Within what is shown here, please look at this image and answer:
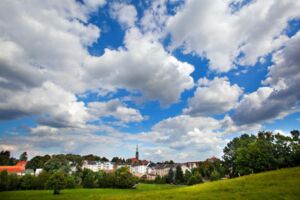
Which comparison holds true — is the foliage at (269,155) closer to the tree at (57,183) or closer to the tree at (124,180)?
the tree at (124,180)

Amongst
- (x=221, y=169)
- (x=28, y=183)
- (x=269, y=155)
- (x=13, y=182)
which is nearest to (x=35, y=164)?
(x=13, y=182)

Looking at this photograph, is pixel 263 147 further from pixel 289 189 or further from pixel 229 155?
pixel 289 189

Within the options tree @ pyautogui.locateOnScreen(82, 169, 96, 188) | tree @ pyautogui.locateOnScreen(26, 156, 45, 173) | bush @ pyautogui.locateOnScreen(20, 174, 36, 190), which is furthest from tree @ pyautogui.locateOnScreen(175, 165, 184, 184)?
tree @ pyautogui.locateOnScreen(26, 156, 45, 173)

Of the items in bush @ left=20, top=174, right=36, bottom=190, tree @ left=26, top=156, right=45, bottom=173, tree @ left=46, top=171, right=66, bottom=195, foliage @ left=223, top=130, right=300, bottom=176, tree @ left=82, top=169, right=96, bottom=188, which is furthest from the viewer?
tree @ left=26, top=156, right=45, bottom=173

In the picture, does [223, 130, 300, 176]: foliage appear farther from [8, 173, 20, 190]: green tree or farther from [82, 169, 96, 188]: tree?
[8, 173, 20, 190]: green tree

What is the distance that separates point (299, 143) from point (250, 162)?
55.5 ft

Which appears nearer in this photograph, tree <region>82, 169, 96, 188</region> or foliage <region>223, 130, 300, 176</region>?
foliage <region>223, 130, 300, 176</region>

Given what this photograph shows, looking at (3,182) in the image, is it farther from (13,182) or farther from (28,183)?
(28,183)

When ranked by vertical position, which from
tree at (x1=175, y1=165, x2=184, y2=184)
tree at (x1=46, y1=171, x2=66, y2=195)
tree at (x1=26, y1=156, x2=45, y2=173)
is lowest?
tree at (x1=46, y1=171, x2=66, y2=195)

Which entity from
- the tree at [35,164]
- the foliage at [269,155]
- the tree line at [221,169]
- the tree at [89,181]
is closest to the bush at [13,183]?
the tree line at [221,169]

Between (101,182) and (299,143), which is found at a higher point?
(299,143)

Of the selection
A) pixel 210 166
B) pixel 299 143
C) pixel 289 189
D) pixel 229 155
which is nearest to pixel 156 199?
pixel 289 189

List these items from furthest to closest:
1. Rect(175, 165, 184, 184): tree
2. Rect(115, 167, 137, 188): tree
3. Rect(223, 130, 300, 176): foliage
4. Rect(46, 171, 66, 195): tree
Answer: Rect(175, 165, 184, 184): tree
Rect(115, 167, 137, 188): tree
Rect(46, 171, 66, 195): tree
Rect(223, 130, 300, 176): foliage

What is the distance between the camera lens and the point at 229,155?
4323 inches
